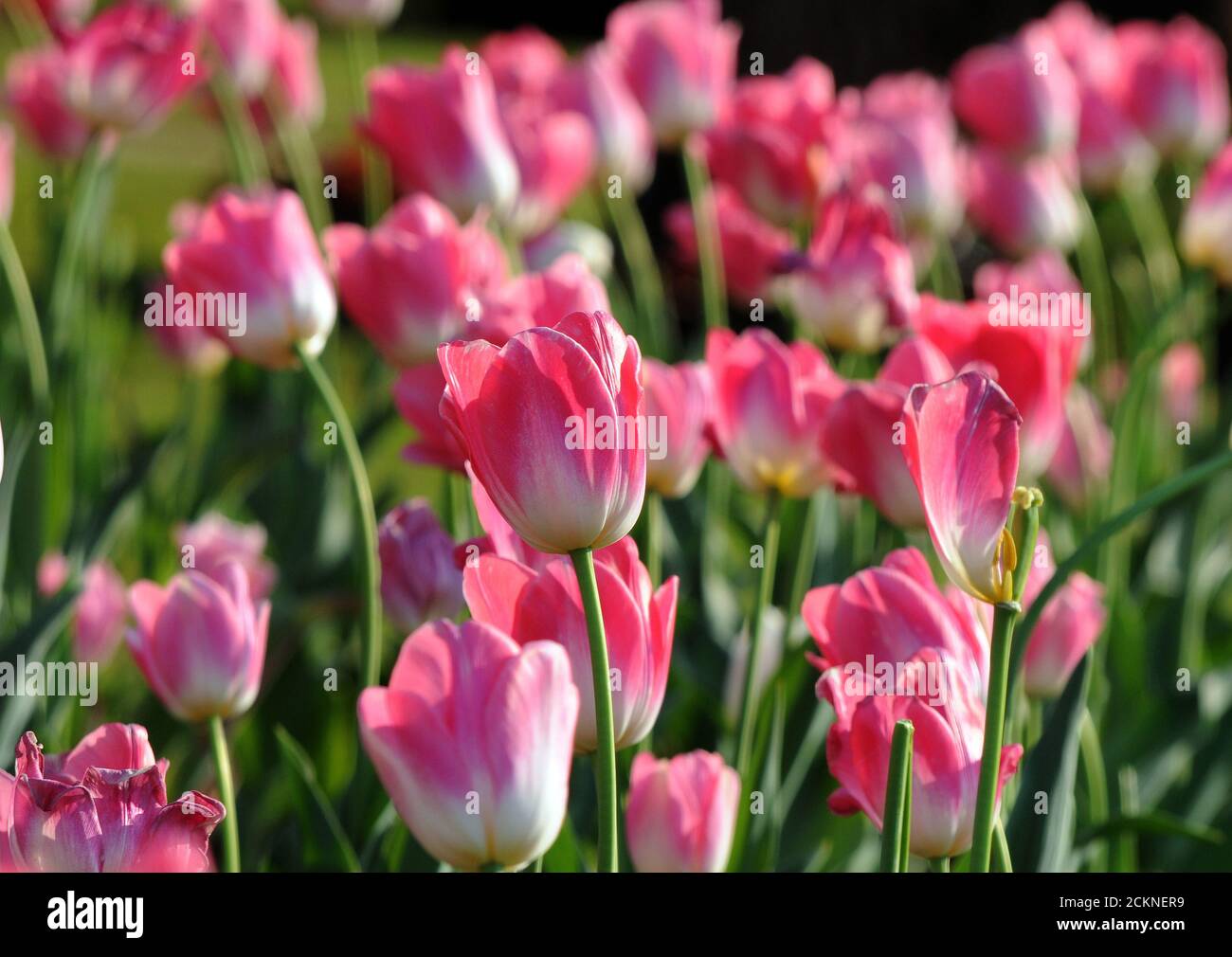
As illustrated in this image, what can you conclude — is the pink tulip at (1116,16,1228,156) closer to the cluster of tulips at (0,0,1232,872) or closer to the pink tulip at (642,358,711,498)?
the cluster of tulips at (0,0,1232,872)

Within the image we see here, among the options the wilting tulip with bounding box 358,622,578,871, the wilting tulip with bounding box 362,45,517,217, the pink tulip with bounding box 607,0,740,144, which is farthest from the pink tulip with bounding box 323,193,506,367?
the pink tulip with bounding box 607,0,740,144

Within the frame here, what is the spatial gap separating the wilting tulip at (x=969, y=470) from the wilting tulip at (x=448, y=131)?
31.1 inches

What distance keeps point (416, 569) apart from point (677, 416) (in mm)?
186

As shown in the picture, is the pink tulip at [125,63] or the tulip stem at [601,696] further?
the pink tulip at [125,63]

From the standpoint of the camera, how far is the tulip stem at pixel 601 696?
0.57 metres

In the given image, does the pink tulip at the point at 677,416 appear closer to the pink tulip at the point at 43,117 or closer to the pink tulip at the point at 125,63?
the pink tulip at the point at 125,63

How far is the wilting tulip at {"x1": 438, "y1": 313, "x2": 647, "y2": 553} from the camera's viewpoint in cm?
57

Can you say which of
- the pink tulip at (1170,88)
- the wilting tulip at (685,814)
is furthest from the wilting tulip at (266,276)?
the pink tulip at (1170,88)

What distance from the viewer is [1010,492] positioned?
594 millimetres

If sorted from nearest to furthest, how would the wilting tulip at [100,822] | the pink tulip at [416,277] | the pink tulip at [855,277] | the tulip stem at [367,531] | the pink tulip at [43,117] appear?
1. the wilting tulip at [100,822]
2. the tulip stem at [367,531]
3. the pink tulip at [416,277]
4. the pink tulip at [855,277]
5. the pink tulip at [43,117]

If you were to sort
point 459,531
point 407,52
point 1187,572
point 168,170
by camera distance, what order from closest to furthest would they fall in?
point 459,531
point 1187,572
point 168,170
point 407,52

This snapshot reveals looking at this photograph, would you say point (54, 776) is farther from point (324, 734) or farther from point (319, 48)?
point (319, 48)
